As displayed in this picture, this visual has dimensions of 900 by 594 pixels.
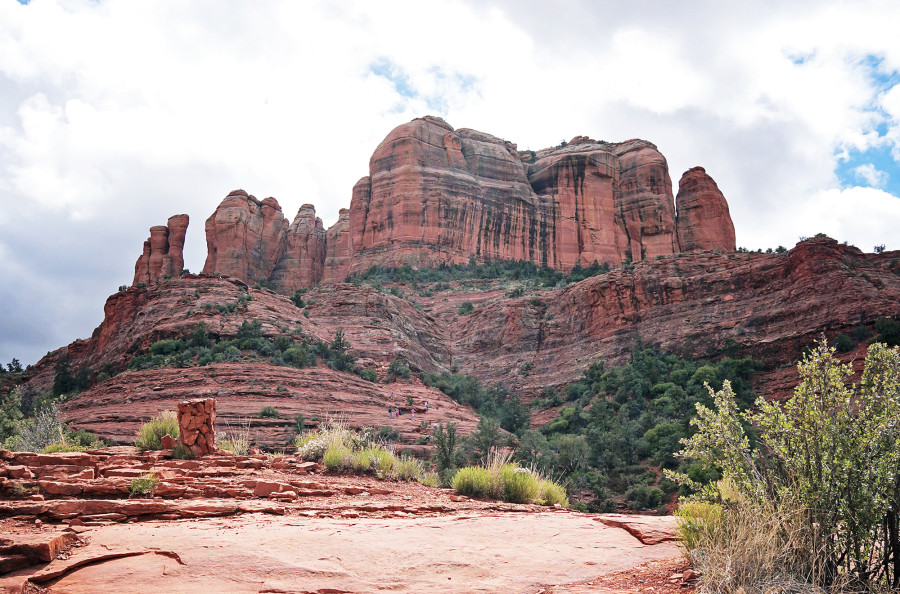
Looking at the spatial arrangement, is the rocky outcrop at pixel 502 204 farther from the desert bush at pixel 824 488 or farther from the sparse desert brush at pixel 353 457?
the desert bush at pixel 824 488

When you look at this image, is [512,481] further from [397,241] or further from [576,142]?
[576,142]

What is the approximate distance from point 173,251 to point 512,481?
76.6 m

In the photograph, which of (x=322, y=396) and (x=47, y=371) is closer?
(x=322, y=396)

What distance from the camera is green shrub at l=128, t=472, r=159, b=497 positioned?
7.42 meters

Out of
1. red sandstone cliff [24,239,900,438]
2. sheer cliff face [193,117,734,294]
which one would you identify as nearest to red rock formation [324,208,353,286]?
sheer cliff face [193,117,734,294]

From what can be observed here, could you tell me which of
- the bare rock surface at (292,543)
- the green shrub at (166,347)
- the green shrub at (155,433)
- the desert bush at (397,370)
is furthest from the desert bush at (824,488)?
the green shrub at (166,347)

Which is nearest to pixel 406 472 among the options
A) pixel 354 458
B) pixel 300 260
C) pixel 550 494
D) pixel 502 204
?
pixel 354 458

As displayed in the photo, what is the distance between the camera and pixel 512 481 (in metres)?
10.9

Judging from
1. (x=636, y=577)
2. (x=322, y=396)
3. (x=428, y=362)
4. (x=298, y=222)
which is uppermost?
(x=298, y=222)

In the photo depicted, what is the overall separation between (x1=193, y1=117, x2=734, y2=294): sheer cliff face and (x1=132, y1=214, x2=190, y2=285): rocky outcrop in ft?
12.3

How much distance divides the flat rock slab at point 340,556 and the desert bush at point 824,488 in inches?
50.8

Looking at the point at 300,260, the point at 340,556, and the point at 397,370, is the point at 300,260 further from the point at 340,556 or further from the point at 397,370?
the point at 340,556

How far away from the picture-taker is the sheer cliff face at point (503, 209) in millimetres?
67438

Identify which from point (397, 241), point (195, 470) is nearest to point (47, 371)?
point (397, 241)
